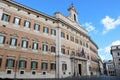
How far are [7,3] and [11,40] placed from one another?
6.38 meters

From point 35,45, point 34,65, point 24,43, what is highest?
point 24,43

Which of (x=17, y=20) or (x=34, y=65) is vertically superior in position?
(x=17, y=20)

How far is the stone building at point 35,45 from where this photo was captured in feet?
62.6

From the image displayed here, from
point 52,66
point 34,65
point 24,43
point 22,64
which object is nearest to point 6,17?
point 24,43

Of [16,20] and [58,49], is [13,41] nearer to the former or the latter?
[16,20]

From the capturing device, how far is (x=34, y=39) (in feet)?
74.2

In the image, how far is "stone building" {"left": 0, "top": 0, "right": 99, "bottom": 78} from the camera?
19078 millimetres

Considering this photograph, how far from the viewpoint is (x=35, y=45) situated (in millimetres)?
22547

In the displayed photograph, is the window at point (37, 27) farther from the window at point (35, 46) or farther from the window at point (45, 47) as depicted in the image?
the window at point (45, 47)

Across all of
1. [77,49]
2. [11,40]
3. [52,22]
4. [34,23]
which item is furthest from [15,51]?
[77,49]

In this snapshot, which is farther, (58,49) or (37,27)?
(58,49)

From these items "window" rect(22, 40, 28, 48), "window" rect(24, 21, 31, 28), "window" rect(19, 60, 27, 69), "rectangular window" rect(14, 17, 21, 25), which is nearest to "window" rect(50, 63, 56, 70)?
"window" rect(19, 60, 27, 69)

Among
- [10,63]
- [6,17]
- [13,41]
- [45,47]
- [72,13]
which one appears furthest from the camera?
[72,13]

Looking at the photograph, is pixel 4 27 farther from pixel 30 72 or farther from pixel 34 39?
pixel 30 72
